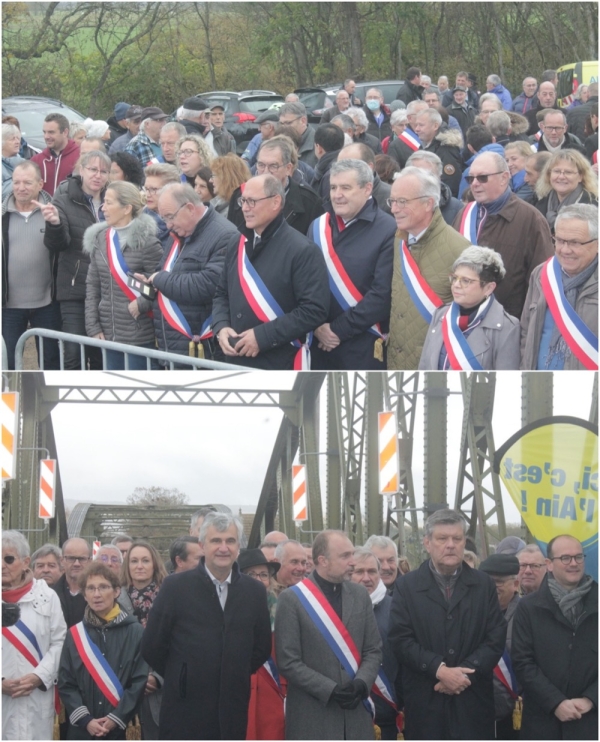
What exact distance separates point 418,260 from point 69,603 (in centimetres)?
249

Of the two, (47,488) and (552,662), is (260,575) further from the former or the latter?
(552,662)

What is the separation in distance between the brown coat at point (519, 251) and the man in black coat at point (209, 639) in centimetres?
247

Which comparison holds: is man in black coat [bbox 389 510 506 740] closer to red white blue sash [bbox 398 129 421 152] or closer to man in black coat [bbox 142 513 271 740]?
man in black coat [bbox 142 513 271 740]

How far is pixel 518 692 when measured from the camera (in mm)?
4363

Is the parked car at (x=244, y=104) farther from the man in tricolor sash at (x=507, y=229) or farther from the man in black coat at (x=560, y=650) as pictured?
the man in black coat at (x=560, y=650)

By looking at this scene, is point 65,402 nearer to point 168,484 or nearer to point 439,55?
point 168,484

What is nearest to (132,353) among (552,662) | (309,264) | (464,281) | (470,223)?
A: (309,264)

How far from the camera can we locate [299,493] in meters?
4.25

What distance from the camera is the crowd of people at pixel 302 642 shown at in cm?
421

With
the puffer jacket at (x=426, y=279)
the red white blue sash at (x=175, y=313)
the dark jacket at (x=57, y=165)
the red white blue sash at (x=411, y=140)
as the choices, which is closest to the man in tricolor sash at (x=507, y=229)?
the puffer jacket at (x=426, y=279)

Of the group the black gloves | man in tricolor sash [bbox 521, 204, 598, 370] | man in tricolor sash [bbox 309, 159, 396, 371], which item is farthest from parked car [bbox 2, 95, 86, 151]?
the black gloves

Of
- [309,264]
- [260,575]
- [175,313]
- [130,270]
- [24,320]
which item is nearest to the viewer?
[260,575]

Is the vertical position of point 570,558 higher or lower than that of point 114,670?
higher

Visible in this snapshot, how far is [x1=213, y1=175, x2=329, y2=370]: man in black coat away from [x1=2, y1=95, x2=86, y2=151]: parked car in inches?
442
